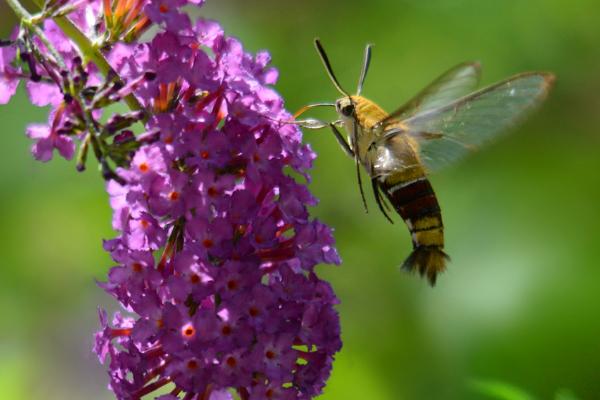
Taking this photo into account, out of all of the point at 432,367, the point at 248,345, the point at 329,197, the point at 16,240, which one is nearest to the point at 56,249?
the point at 16,240

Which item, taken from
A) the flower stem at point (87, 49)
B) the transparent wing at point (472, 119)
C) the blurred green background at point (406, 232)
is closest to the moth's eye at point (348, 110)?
the transparent wing at point (472, 119)

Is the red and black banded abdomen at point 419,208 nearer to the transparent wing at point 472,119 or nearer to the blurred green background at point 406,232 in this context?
the transparent wing at point 472,119

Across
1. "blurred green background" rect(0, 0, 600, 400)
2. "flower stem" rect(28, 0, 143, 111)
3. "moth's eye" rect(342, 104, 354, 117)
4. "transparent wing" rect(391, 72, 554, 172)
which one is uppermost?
"blurred green background" rect(0, 0, 600, 400)

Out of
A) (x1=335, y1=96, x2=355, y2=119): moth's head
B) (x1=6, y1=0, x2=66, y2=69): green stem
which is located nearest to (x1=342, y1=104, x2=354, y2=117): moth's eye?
(x1=335, y1=96, x2=355, y2=119): moth's head

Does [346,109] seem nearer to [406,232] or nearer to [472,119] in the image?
[472,119]

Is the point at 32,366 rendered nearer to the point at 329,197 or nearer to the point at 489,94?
the point at 329,197

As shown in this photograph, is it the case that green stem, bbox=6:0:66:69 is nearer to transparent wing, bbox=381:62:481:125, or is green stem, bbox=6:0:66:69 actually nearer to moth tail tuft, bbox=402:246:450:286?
transparent wing, bbox=381:62:481:125
